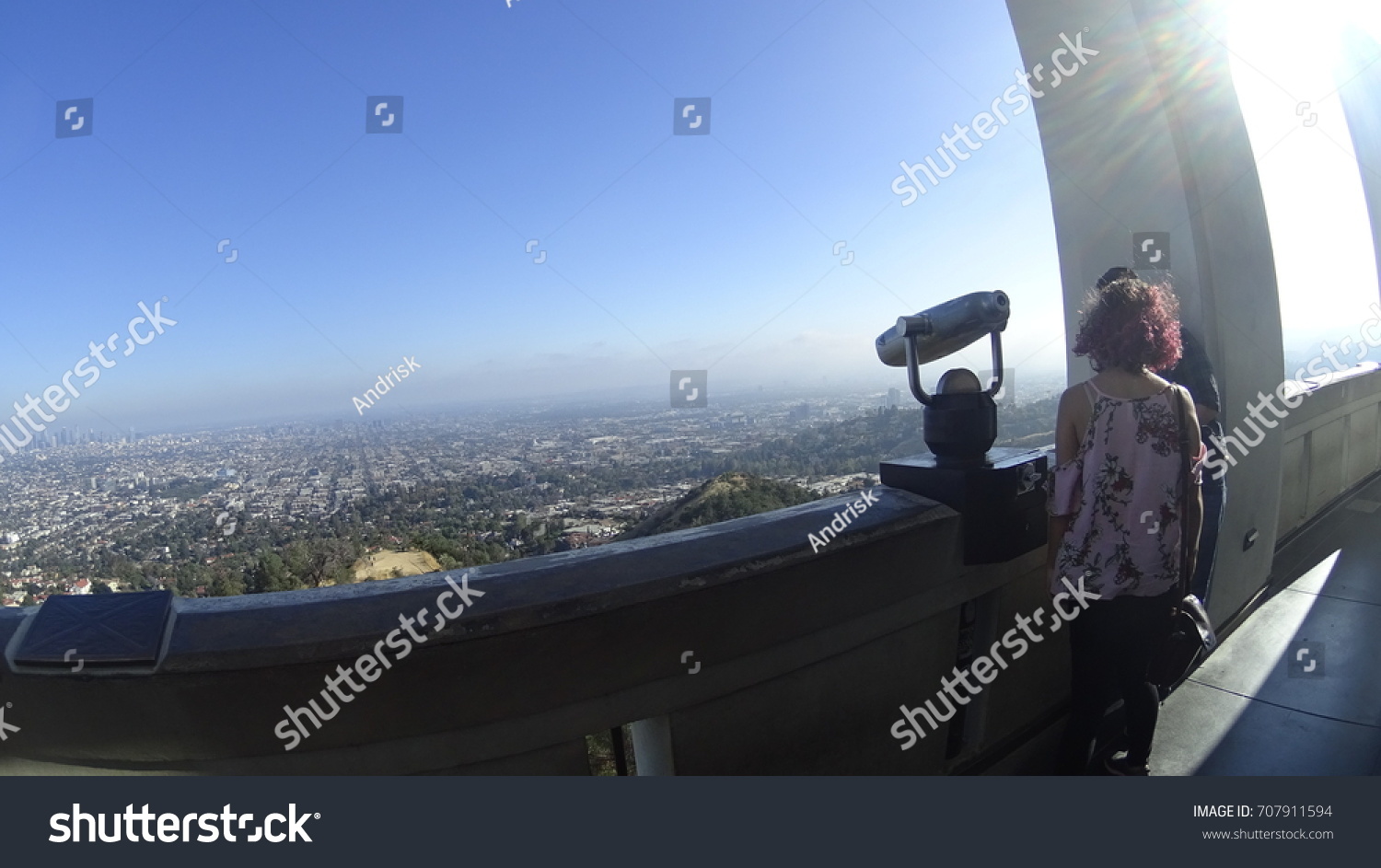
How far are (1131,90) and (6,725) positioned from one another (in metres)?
4.84

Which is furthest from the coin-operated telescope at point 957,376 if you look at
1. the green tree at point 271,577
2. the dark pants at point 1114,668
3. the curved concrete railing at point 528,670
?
the green tree at point 271,577

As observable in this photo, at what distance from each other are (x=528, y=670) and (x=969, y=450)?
1549 mm

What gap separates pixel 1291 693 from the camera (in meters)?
2.90

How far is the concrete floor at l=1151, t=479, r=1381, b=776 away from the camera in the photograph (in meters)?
2.46

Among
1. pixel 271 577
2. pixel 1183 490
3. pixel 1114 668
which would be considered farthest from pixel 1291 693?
pixel 271 577

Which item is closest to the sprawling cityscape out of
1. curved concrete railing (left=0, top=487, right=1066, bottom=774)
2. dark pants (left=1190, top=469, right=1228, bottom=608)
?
dark pants (left=1190, top=469, right=1228, bottom=608)

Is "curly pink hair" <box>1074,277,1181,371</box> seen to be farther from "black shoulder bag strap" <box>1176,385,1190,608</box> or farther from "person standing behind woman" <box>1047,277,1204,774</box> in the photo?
"black shoulder bag strap" <box>1176,385,1190,608</box>

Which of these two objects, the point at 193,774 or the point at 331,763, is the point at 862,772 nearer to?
the point at 331,763

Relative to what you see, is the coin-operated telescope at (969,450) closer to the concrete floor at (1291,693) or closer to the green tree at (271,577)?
the concrete floor at (1291,693)

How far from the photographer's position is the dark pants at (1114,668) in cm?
204

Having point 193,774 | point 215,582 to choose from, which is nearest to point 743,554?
point 193,774

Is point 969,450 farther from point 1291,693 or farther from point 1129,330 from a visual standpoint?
point 1291,693

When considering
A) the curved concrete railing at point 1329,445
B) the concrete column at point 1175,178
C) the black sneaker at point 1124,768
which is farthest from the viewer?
the curved concrete railing at point 1329,445

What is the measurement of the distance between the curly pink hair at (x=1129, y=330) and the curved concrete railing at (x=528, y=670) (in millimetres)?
922
